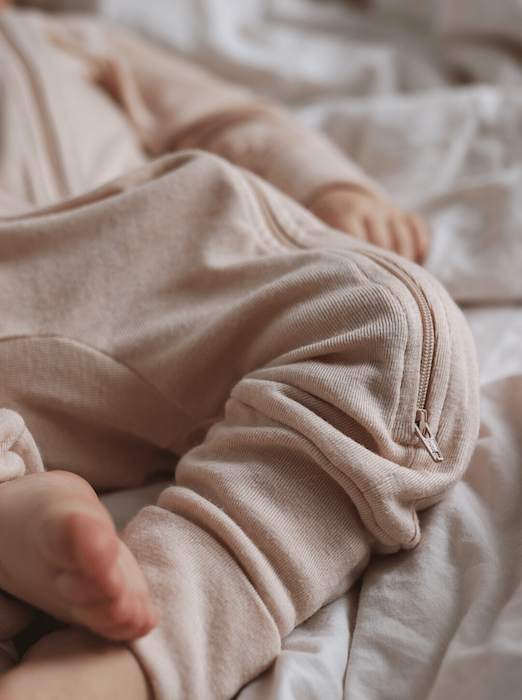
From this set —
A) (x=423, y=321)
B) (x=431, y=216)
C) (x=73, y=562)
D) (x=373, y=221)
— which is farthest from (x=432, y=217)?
(x=73, y=562)

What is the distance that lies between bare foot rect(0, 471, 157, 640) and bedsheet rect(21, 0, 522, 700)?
11 centimetres

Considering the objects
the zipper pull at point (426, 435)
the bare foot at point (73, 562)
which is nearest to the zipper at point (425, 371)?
the zipper pull at point (426, 435)

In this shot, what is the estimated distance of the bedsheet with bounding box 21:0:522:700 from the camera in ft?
1.31

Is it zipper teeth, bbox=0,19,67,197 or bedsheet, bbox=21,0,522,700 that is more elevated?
zipper teeth, bbox=0,19,67,197

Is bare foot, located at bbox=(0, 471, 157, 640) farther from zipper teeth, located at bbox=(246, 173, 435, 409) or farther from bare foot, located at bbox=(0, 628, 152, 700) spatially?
zipper teeth, located at bbox=(246, 173, 435, 409)

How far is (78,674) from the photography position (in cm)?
36

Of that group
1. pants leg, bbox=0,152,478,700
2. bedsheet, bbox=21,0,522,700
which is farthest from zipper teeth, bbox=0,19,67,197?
bedsheet, bbox=21,0,522,700

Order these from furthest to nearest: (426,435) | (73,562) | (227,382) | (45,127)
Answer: (45,127) < (227,382) < (426,435) < (73,562)

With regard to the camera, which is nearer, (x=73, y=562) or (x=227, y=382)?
(x=73, y=562)

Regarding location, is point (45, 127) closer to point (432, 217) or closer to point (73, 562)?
point (432, 217)

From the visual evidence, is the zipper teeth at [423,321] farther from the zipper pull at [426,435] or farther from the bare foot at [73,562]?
the bare foot at [73,562]

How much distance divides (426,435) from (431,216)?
1.67 feet

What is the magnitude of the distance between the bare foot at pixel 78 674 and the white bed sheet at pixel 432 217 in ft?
0.28

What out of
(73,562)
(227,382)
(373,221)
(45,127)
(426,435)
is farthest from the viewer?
(45,127)
